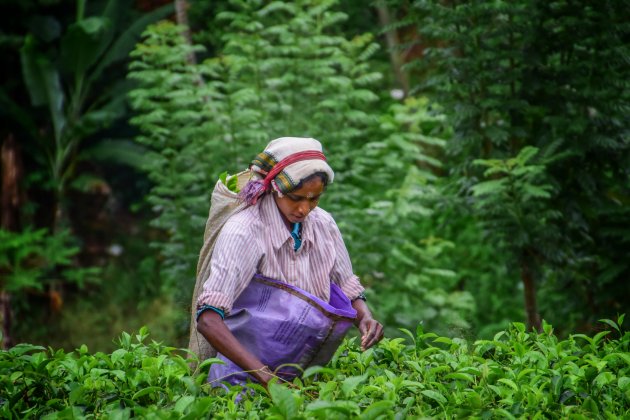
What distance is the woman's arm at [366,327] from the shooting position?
318 cm

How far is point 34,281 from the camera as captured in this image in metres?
10.0

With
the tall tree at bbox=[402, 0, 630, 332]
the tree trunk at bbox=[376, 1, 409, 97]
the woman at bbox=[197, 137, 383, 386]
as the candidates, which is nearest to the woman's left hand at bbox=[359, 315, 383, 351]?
the woman at bbox=[197, 137, 383, 386]

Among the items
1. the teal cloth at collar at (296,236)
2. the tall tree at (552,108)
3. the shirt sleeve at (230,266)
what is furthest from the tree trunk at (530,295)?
the shirt sleeve at (230,266)

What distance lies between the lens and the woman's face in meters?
3.11

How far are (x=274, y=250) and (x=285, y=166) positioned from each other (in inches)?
12.2

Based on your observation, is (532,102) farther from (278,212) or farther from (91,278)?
(91,278)

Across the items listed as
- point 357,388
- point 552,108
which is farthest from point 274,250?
point 552,108

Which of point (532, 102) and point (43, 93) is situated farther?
point (43, 93)

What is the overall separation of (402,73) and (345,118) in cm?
306

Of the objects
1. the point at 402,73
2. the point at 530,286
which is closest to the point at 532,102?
the point at 530,286

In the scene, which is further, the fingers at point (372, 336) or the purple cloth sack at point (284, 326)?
the fingers at point (372, 336)

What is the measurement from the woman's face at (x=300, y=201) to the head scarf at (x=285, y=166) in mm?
33

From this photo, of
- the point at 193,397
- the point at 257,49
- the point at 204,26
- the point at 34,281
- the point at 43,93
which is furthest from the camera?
the point at 204,26

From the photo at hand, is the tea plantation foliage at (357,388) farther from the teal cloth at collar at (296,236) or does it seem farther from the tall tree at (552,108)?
the tall tree at (552,108)
